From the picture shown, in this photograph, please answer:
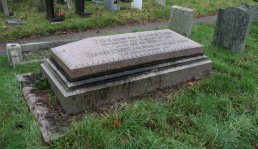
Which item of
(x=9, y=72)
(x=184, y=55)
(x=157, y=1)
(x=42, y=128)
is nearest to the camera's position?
(x=42, y=128)

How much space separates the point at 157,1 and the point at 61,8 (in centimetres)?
381

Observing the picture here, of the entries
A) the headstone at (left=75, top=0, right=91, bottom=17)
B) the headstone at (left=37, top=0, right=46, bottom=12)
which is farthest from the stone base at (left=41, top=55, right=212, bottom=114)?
the headstone at (left=37, top=0, right=46, bottom=12)

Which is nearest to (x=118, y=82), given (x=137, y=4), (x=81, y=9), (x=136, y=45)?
(x=136, y=45)

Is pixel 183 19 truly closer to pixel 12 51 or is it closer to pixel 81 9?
pixel 81 9

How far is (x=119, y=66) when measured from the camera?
413cm

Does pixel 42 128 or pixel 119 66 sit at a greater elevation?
pixel 119 66

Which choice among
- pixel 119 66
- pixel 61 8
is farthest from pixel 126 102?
pixel 61 8

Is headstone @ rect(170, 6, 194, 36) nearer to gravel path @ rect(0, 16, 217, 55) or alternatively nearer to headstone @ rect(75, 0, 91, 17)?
gravel path @ rect(0, 16, 217, 55)

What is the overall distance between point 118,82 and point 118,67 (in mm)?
219

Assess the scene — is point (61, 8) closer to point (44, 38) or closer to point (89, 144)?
point (44, 38)

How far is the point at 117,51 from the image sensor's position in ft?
14.1

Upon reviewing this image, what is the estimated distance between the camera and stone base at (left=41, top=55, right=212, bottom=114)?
3820mm

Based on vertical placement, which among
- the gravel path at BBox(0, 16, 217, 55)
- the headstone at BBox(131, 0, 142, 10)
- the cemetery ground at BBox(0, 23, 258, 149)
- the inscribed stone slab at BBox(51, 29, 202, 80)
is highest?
the inscribed stone slab at BBox(51, 29, 202, 80)

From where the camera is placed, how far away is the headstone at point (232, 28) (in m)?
6.31
